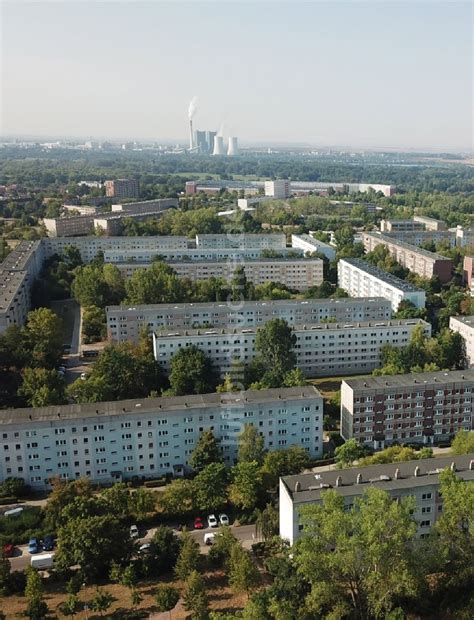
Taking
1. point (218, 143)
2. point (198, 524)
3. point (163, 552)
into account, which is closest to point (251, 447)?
point (198, 524)

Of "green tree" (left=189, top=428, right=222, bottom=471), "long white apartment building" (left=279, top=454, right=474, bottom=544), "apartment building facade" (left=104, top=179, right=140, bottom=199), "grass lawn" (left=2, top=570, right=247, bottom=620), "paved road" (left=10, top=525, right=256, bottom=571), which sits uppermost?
"apartment building facade" (left=104, top=179, right=140, bottom=199)

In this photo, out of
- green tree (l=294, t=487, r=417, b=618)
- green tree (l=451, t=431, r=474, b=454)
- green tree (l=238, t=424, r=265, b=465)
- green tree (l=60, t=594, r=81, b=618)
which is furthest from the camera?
green tree (l=238, t=424, r=265, b=465)

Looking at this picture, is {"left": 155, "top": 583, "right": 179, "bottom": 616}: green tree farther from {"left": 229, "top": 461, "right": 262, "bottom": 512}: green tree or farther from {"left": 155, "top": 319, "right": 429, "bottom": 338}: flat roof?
{"left": 155, "top": 319, "right": 429, "bottom": 338}: flat roof

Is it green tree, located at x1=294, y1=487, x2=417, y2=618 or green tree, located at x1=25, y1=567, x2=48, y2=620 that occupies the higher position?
green tree, located at x1=294, y1=487, x2=417, y2=618

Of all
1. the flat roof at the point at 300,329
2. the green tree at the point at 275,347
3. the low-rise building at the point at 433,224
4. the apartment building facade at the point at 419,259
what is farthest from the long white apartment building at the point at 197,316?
the low-rise building at the point at 433,224

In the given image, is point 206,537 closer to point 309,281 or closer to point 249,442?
point 249,442

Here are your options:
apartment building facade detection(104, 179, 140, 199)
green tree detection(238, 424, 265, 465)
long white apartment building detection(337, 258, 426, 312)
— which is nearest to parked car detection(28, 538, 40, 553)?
green tree detection(238, 424, 265, 465)

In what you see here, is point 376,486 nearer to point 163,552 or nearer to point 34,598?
point 163,552
